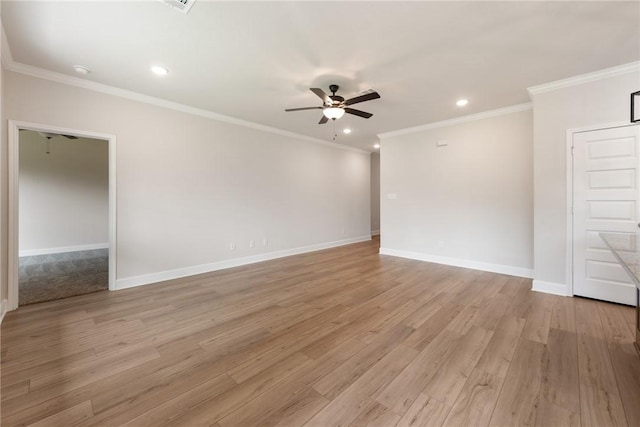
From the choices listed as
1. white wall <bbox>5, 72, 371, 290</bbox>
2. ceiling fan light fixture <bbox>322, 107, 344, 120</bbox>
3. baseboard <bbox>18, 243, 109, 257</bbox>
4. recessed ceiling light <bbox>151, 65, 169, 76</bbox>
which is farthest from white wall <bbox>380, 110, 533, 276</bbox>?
baseboard <bbox>18, 243, 109, 257</bbox>

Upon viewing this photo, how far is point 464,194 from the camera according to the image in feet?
15.7

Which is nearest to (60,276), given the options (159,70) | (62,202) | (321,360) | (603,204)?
(62,202)

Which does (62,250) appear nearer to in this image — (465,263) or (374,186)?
(374,186)

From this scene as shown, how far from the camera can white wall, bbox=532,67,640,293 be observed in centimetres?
309

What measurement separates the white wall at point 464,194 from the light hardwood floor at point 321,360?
4.23 feet

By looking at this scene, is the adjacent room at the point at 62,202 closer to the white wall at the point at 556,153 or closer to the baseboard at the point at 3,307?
the baseboard at the point at 3,307

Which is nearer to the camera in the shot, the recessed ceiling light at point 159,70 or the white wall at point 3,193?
the white wall at point 3,193

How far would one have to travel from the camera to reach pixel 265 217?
539 centimetres

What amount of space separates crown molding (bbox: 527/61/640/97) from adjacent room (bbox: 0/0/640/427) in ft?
0.07

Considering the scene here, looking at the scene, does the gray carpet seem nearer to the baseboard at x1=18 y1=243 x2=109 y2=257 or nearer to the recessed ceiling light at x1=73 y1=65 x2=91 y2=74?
the baseboard at x1=18 y1=243 x2=109 y2=257

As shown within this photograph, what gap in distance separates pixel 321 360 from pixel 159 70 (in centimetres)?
357

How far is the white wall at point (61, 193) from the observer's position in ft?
19.5

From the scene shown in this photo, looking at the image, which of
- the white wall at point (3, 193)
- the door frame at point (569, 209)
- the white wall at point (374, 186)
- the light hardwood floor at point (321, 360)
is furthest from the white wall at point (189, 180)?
the door frame at point (569, 209)

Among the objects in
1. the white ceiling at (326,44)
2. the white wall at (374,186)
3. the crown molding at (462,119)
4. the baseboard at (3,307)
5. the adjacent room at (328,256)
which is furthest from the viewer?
the white wall at (374,186)
